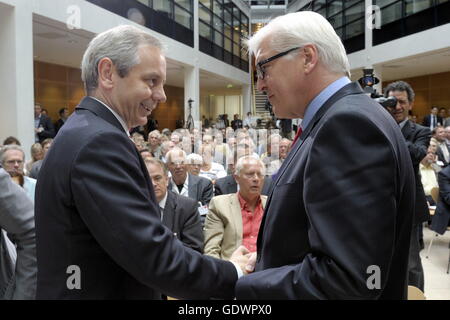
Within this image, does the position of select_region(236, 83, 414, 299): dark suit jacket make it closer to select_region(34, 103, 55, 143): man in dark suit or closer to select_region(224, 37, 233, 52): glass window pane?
select_region(34, 103, 55, 143): man in dark suit

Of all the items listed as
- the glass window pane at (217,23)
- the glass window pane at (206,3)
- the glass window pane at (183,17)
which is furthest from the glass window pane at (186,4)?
the glass window pane at (217,23)

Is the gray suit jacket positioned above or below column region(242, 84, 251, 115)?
below

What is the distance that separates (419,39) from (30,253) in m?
11.8

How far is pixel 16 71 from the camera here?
6609 millimetres

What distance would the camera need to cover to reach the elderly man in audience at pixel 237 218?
3293mm

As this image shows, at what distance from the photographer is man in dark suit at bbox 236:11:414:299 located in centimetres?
89

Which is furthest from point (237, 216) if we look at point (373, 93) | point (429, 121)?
point (429, 121)

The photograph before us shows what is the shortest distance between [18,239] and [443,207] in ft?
13.5

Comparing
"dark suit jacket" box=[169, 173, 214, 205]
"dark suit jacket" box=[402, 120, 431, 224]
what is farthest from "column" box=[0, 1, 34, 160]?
"dark suit jacket" box=[402, 120, 431, 224]

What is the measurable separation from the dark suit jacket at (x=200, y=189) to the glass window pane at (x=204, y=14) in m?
12.4

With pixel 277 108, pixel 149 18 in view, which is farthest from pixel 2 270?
pixel 149 18

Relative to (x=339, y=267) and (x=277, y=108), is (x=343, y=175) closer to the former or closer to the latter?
(x=339, y=267)

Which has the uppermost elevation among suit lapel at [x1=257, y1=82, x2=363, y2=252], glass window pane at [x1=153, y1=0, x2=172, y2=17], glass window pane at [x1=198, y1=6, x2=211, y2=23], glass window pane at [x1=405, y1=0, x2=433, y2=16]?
glass window pane at [x1=198, y1=6, x2=211, y2=23]

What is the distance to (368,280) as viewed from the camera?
0.90 metres
